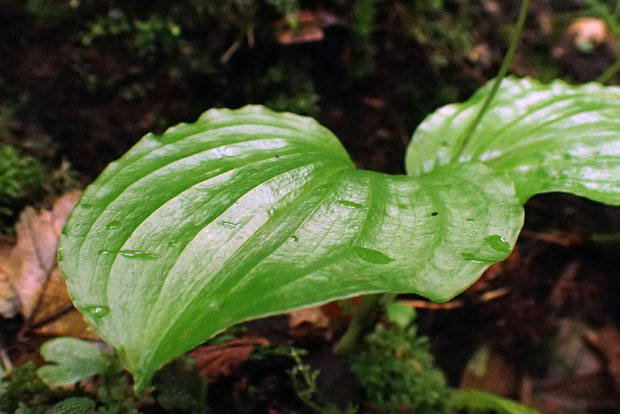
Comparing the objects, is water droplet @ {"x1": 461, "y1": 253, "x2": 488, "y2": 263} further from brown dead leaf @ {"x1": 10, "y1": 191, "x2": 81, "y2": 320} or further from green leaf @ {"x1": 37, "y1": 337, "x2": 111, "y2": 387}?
brown dead leaf @ {"x1": 10, "y1": 191, "x2": 81, "y2": 320}

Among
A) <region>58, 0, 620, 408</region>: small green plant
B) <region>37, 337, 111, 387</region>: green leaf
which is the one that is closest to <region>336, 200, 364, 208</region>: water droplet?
<region>58, 0, 620, 408</region>: small green plant

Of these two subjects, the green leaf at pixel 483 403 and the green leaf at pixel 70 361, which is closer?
the green leaf at pixel 70 361

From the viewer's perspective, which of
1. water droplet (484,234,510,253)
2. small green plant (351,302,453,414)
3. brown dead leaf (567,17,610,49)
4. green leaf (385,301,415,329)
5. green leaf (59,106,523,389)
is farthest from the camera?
brown dead leaf (567,17,610,49)

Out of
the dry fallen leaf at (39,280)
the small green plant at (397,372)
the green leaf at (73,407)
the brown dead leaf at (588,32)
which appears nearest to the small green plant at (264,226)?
the green leaf at (73,407)

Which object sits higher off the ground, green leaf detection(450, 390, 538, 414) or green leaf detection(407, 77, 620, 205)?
green leaf detection(407, 77, 620, 205)

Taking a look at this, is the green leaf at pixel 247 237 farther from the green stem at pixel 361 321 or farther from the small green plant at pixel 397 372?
the small green plant at pixel 397 372

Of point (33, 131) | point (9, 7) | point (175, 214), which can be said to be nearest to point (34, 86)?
point (33, 131)

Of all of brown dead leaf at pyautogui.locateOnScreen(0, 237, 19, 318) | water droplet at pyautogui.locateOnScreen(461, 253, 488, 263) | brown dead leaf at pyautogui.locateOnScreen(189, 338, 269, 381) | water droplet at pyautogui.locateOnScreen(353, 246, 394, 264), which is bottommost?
brown dead leaf at pyautogui.locateOnScreen(189, 338, 269, 381)
